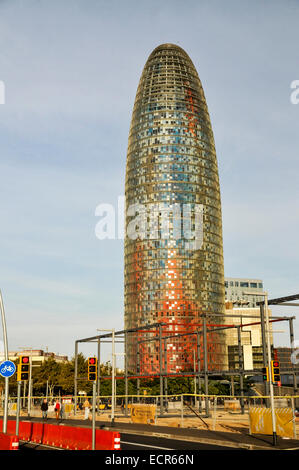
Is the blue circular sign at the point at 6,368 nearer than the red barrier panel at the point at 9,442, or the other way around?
the red barrier panel at the point at 9,442

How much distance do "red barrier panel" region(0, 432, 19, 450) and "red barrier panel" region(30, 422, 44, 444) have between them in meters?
5.88

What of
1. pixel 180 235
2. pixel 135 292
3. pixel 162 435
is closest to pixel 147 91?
pixel 180 235

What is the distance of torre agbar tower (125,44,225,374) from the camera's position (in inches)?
6093

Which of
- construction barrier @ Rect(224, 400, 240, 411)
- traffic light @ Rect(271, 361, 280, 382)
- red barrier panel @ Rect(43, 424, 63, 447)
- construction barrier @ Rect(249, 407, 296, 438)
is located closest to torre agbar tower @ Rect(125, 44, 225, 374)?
construction barrier @ Rect(224, 400, 240, 411)

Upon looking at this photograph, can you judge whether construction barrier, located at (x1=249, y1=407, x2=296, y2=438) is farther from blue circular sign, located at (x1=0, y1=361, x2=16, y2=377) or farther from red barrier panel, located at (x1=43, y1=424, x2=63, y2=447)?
blue circular sign, located at (x1=0, y1=361, x2=16, y2=377)

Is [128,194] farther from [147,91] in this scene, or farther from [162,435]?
[162,435]

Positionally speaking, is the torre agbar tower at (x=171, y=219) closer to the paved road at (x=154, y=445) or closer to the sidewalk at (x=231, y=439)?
the sidewalk at (x=231, y=439)

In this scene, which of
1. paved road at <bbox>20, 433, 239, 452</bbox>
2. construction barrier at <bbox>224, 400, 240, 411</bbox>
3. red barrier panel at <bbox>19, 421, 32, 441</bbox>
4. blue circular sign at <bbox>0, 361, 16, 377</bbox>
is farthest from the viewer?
construction barrier at <bbox>224, 400, 240, 411</bbox>

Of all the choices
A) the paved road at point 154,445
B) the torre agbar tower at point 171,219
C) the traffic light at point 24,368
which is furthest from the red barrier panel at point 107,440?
the torre agbar tower at point 171,219

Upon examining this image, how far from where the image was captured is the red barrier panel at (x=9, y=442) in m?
18.1

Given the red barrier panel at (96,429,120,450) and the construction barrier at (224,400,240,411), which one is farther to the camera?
the construction barrier at (224,400,240,411)

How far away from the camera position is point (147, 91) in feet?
557

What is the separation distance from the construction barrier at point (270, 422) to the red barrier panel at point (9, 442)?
13.5 meters
